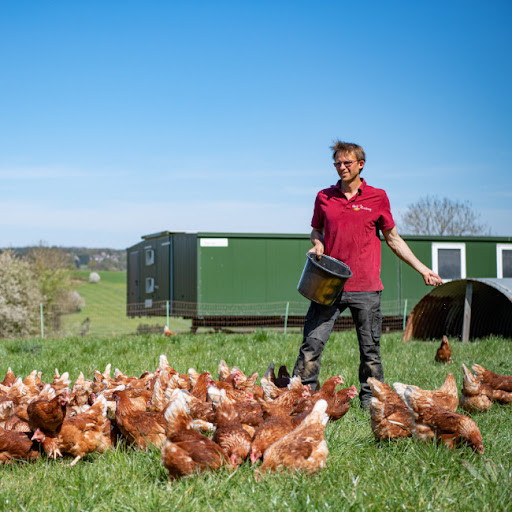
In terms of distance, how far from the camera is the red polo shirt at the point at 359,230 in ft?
18.3

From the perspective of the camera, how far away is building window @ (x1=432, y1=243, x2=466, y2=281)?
822 inches

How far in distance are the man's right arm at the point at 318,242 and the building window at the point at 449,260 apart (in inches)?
625

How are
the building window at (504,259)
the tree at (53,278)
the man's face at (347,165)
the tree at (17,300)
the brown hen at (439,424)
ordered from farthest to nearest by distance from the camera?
1. the tree at (53,278)
2. the building window at (504,259)
3. the tree at (17,300)
4. the man's face at (347,165)
5. the brown hen at (439,424)

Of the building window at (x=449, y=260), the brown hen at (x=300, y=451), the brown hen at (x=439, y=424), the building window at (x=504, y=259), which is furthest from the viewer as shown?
the building window at (x=504, y=259)

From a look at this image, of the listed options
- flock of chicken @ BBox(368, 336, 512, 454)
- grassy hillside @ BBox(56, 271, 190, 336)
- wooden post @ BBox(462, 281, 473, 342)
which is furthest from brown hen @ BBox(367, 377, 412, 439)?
grassy hillside @ BBox(56, 271, 190, 336)

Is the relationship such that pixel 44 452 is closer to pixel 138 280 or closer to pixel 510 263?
pixel 138 280

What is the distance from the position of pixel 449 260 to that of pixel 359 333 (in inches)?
649

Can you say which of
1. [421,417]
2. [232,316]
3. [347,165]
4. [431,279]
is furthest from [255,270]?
[421,417]

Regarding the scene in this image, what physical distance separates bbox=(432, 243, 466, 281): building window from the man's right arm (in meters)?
15.9

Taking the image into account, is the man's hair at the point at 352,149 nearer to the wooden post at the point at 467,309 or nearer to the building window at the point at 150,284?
the wooden post at the point at 467,309

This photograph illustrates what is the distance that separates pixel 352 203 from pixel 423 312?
27.4ft

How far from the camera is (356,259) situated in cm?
560

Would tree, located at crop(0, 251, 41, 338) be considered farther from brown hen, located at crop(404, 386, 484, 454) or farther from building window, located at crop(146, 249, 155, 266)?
brown hen, located at crop(404, 386, 484, 454)

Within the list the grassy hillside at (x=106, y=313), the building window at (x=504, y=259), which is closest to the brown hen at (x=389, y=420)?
the grassy hillside at (x=106, y=313)
